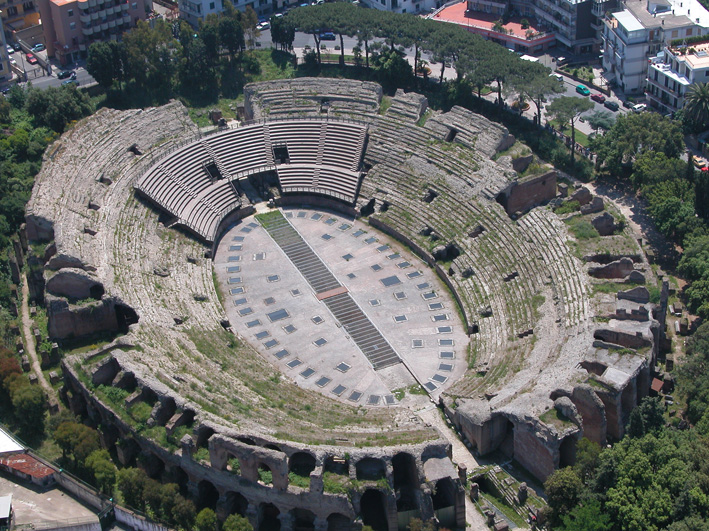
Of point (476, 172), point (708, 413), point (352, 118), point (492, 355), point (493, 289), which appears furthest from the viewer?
point (352, 118)

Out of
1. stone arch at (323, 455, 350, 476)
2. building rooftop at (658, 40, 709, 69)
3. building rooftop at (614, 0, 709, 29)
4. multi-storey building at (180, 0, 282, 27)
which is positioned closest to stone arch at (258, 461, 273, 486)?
stone arch at (323, 455, 350, 476)

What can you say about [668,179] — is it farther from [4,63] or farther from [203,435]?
[4,63]

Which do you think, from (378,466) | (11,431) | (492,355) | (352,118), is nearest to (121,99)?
(352,118)

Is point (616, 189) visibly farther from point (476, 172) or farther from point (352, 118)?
point (352, 118)

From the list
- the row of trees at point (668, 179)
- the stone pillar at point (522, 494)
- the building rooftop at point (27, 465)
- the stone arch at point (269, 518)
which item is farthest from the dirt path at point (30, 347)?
the row of trees at point (668, 179)

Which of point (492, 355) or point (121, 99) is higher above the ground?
point (121, 99)

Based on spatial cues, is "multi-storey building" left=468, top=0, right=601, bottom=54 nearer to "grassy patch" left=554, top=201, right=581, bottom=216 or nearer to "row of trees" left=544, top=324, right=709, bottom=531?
"grassy patch" left=554, top=201, right=581, bottom=216
